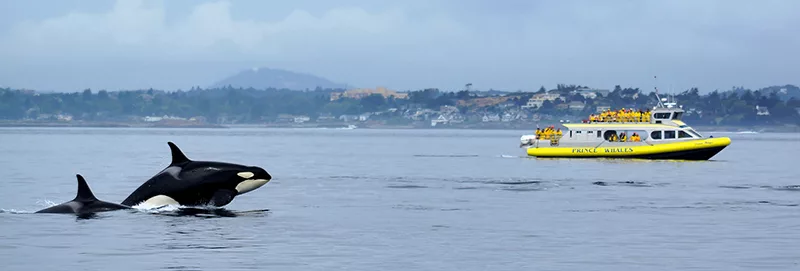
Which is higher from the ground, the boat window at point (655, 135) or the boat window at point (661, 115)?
the boat window at point (661, 115)

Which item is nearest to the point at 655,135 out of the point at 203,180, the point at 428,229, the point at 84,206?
the point at 428,229

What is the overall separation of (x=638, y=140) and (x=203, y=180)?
5600 cm

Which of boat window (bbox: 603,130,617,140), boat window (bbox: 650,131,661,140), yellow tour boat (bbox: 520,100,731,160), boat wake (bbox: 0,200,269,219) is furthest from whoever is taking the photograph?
boat window (bbox: 603,130,617,140)

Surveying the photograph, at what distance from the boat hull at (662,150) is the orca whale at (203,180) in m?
53.8

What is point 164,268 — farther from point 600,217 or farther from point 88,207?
point 600,217

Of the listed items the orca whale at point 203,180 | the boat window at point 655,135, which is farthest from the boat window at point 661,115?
the orca whale at point 203,180

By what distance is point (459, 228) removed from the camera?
3384cm

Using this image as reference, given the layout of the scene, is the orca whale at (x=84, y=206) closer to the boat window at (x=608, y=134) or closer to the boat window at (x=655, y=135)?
the boat window at (x=608, y=134)

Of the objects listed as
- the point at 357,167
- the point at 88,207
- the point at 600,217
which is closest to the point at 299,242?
the point at 88,207

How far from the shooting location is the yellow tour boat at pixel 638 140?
84.9 m

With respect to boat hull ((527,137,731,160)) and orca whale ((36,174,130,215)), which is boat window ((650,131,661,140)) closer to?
boat hull ((527,137,731,160))

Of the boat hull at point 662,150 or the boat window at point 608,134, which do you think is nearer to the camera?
the boat hull at point 662,150

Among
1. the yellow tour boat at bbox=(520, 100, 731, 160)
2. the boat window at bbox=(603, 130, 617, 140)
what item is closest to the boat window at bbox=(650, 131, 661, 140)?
the yellow tour boat at bbox=(520, 100, 731, 160)

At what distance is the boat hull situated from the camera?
3332 inches
